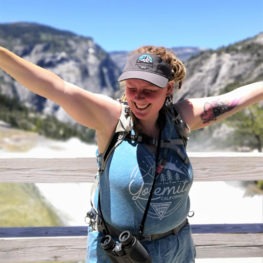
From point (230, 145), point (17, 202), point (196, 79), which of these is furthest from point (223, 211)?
point (196, 79)

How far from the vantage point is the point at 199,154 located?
10.3ft

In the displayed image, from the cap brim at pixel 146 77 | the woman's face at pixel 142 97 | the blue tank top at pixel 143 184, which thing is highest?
the cap brim at pixel 146 77

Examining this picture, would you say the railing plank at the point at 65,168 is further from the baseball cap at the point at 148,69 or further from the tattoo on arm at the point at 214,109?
the baseball cap at the point at 148,69

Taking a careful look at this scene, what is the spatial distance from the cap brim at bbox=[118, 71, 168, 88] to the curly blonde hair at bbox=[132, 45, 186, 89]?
139mm

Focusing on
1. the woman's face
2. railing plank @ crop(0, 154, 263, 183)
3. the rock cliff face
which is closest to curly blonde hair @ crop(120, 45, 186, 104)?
the woman's face

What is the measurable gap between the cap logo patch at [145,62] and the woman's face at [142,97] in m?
0.07

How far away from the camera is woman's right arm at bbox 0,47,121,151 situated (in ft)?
6.86

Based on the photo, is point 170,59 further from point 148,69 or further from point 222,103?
point 222,103

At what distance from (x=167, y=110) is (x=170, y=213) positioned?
1.76 ft

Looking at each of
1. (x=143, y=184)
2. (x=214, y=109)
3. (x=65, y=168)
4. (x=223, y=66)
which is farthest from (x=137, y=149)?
(x=223, y=66)

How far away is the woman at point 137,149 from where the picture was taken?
2.13 meters

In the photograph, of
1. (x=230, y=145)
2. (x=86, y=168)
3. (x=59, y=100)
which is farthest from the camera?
(x=230, y=145)

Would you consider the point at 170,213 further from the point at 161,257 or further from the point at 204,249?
the point at 204,249

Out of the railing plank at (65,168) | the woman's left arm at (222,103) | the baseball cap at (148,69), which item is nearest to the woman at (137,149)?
the baseball cap at (148,69)
